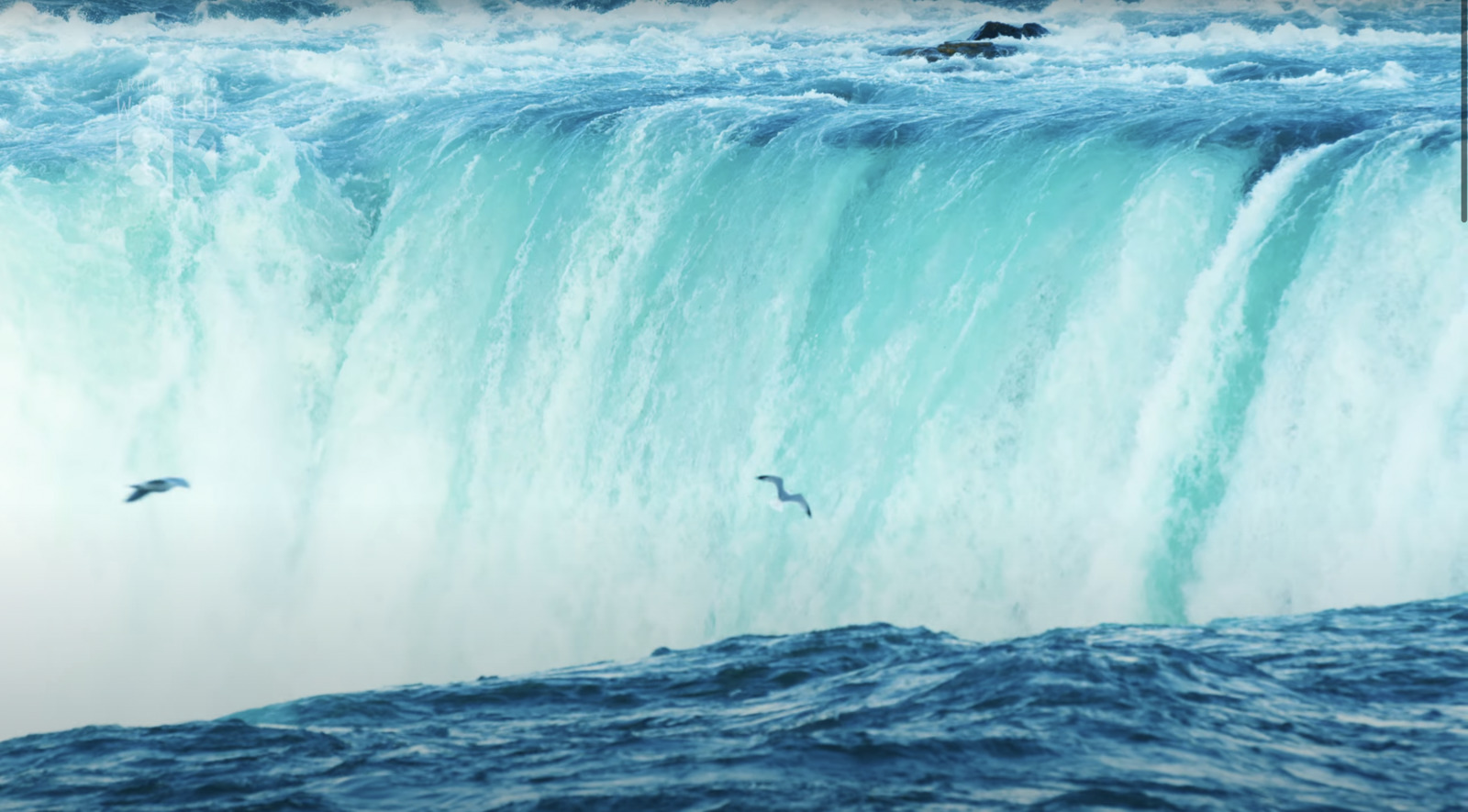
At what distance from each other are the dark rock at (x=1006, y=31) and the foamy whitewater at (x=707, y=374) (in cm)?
913

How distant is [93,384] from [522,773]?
37.2 feet

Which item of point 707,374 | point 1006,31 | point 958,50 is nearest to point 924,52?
point 958,50

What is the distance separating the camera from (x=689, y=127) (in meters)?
17.4

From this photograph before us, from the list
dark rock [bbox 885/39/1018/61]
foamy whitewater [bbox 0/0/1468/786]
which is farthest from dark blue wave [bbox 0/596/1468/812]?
dark rock [bbox 885/39/1018/61]

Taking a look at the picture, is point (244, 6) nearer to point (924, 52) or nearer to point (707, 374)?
point (924, 52)

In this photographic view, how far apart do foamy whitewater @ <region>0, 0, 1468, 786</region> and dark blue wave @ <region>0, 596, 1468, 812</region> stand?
8.39ft

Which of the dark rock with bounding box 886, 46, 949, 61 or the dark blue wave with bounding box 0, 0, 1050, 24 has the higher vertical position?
the dark blue wave with bounding box 0, 0, 1050, 24

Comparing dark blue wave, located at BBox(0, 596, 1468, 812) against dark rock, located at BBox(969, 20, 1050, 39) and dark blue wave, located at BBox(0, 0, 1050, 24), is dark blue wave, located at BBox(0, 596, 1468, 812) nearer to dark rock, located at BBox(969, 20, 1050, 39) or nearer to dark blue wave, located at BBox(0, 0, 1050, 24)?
dark rock, located at BBox(969, 20, 1050, 39)

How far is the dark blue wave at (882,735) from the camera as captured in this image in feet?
23.6

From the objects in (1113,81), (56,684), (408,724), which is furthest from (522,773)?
(1113,81)

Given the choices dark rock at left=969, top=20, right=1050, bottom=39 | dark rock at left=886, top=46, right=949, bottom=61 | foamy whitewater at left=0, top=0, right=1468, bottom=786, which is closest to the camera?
foamy whitewater at left=0, top=0, right=1468, bottom=786

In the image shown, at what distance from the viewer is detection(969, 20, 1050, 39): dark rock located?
29.5m

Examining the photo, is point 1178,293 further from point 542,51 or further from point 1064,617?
point 542,51

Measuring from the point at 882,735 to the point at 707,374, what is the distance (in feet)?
24.7
